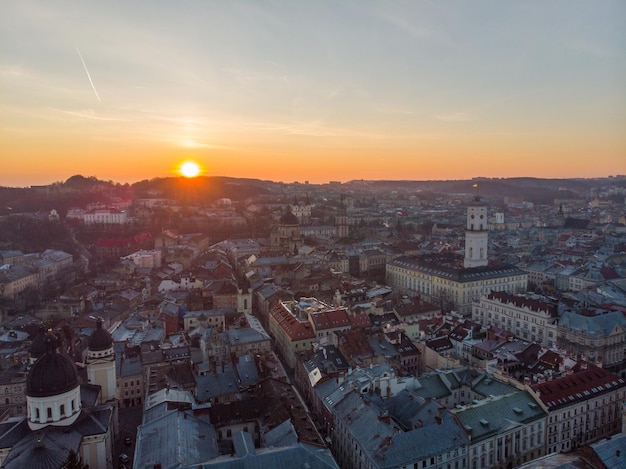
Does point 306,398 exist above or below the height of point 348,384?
below

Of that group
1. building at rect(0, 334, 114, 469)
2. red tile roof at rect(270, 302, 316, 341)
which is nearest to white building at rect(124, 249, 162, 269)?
red tile roof at rect(270, 302, 316, 341)

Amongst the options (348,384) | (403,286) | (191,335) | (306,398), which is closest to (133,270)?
(191,335)

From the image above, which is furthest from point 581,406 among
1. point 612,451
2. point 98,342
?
point 98,342

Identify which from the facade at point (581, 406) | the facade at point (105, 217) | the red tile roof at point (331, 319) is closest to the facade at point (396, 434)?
the facade at point (581, 406)

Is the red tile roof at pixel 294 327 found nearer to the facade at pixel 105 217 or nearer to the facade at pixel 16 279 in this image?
the facade at pixel 16 279

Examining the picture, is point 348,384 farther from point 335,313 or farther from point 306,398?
point 335,313

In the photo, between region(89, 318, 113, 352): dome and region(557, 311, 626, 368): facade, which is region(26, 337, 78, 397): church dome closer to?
region(89, 318, 113, 352): dome
